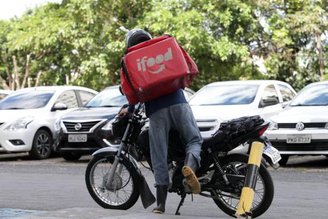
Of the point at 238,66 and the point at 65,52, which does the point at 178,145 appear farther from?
the point at 65,52

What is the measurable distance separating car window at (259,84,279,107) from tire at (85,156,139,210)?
22.6 ft

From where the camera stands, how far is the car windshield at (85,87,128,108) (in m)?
16.0

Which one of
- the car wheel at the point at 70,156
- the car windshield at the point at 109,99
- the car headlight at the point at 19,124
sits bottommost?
the car wheel at the point at 70,156

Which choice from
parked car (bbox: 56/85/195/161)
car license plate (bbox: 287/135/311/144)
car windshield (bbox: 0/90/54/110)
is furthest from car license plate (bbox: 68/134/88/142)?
car license plate (bbox: 287/135/311/144)

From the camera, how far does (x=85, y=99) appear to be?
58.7ft

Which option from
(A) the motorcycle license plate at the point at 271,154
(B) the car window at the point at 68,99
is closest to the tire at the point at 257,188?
(A) the motorcycle license plate at the point at 271,154

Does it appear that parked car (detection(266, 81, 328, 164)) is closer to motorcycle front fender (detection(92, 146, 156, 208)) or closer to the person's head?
motorcycle front fender (detection(92, 146, 156, 208))

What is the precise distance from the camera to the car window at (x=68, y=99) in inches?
675

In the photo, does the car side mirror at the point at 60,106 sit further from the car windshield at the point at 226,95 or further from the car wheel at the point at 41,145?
the car windshield at the point at 226,95

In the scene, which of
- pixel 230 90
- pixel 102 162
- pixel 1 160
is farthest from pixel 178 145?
pixel 1 160

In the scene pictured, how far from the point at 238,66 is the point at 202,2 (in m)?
3.29

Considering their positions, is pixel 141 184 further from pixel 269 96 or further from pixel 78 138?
pixel 269 96

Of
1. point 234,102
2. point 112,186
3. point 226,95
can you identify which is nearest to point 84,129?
point 226,95

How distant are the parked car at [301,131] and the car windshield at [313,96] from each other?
0.23 m
